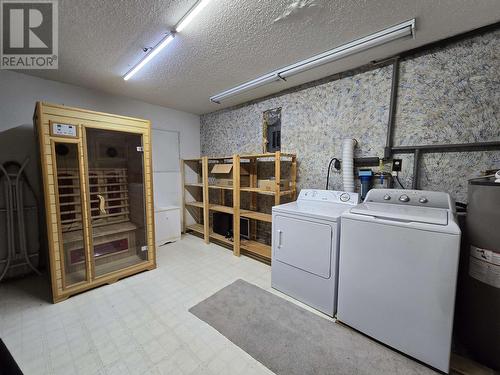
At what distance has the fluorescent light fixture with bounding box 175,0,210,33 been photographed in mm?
1423

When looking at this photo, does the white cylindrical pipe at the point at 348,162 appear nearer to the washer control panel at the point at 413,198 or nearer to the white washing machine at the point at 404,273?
the washer control panel at the point at 413,198

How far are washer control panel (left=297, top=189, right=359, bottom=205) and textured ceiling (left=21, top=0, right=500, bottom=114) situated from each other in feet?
4.67

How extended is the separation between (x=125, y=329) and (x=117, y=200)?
1.74 m

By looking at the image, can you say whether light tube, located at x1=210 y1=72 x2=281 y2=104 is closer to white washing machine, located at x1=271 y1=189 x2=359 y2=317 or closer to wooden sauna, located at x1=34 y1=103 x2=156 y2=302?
wooden sauna, located at x1=34 y1=103 x2=156 y2=302

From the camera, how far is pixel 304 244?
2043 mm

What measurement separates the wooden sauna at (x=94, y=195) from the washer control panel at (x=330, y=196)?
2.02 meters

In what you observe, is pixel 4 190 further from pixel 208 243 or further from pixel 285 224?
pixel 285 224

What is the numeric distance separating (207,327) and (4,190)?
2.91 meters

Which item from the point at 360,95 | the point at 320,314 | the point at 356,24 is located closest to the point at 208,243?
the point at 320,314

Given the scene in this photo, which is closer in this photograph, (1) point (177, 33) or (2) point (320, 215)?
(1) point (177, 33)

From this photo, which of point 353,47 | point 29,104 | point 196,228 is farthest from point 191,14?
point 196,228

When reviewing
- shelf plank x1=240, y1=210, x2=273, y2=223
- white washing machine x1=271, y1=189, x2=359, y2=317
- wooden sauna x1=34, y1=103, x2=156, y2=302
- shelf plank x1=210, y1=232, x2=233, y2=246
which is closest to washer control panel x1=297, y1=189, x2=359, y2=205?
white washing machine x1=271, y1=189, x2=359, y2=317

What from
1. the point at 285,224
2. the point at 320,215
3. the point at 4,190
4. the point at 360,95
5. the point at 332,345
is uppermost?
the point at 360,95

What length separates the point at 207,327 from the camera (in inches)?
69.7
